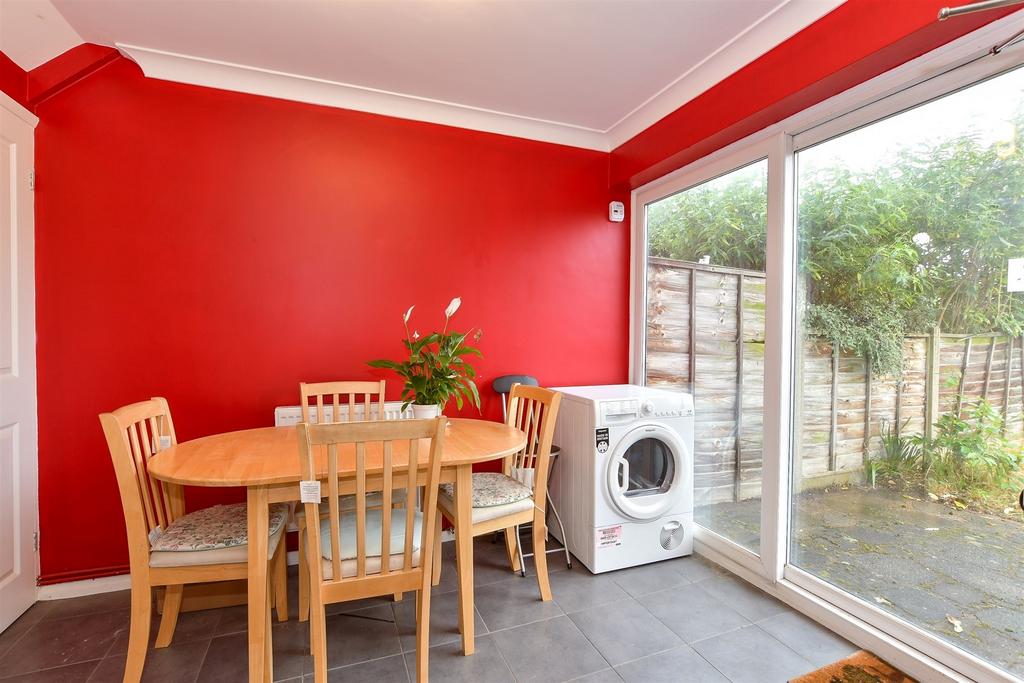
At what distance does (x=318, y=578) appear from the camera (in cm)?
159

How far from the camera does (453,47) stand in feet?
7.49

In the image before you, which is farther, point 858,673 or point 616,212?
point 616,212

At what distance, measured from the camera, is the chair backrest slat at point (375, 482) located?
150cm

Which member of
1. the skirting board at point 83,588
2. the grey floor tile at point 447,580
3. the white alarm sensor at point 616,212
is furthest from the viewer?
the white alarm sensor at point 616,212

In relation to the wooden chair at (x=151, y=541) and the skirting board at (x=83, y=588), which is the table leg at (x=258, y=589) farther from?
the skirting board at (x=83, y=588)

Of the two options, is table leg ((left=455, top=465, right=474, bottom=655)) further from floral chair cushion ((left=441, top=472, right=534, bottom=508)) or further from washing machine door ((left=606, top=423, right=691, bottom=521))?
washing machine door ((left=606, top=423, right=691, bottom=521))

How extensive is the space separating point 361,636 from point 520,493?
878 mm

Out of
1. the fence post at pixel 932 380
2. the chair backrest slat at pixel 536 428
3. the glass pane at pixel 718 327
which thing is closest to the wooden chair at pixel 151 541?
the chair backrest slat at pixel 536 428

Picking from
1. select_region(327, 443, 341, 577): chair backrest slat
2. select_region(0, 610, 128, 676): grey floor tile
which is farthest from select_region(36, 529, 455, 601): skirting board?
select_region(327, 443, 341, 577): chair backrest slat

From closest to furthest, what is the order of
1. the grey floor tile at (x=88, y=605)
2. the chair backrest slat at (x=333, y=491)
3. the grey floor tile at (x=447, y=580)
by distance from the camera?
the chair backrest slat at (x=333, y=491) → the grey floor tile at (x=88, y=605) → the grey floor tile at (x=447, y=580)

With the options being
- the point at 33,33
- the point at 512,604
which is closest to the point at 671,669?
the point at 512,604

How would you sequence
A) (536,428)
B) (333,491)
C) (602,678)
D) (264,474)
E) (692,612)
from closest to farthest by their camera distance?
1. (333,491)
2. (264,474)
3. (602,678)
4. (692,612)
5. (536,428)

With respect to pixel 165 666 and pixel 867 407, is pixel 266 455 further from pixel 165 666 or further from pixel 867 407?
pixel 867 407

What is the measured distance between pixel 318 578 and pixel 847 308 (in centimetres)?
235
